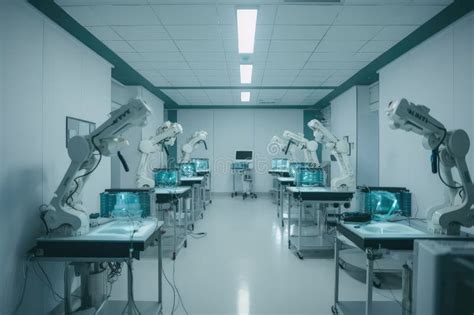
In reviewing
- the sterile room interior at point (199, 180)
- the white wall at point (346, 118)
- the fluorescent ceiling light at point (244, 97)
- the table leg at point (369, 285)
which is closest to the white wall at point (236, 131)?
the fluorescent ceiling light at point (244, 97)

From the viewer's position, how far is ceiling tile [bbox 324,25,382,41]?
12.1 feet

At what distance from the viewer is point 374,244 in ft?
7.35

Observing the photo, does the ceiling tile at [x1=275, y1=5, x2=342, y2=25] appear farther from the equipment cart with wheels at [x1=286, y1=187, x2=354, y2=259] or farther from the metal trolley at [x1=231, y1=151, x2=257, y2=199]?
the metal trolley at [x1=231, y1=151, x2=257, y2=199]

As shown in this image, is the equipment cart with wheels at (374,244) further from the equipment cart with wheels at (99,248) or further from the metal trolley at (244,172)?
the metal trolley at (244,172)

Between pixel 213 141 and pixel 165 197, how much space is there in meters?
6.62

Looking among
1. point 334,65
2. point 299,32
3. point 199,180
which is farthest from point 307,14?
point 199,180

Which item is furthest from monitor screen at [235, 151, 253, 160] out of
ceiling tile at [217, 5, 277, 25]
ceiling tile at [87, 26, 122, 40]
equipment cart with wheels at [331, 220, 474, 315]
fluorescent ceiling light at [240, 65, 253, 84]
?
equipment cart with wheels at [331, 220, 474, 315]

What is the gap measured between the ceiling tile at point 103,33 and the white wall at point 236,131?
6.69 m

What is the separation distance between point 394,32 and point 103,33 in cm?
384

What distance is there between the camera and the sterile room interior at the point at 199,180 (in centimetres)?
233

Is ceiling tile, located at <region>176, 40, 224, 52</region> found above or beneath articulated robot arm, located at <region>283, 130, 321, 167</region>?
above

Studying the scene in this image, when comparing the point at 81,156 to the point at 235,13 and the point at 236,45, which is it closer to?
the point at 235,13

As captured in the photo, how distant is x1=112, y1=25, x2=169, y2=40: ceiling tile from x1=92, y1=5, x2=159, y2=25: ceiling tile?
0.11m

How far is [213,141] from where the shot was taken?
35.0ft
